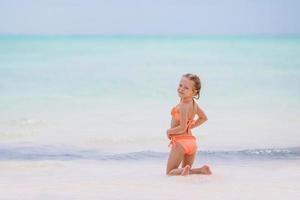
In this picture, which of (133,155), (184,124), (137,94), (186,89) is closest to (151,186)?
(184,124)

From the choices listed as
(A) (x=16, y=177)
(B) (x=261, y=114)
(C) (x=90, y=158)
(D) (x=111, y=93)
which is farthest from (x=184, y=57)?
(A) (x=16, y=177)

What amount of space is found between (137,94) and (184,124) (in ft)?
13.4

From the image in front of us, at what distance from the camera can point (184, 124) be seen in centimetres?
294

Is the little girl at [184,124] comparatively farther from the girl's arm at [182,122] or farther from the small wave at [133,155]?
the small wave at [133,155]

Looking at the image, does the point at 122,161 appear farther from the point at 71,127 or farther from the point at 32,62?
the point at 32,62

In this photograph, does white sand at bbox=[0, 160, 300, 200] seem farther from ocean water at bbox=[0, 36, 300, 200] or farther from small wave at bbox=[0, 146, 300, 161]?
small wave at bbox=[0, 146, 300, 161]

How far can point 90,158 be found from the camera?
423cm

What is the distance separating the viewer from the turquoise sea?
5016mm

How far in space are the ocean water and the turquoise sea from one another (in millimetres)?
12

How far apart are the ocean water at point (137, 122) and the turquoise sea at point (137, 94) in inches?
0.5

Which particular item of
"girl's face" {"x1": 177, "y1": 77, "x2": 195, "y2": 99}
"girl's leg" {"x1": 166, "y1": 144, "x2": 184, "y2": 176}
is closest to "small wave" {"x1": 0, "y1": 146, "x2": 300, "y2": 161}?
"girl's leg" {"x1": 166, "y1": 144, "x2": 184, "y2": 176}

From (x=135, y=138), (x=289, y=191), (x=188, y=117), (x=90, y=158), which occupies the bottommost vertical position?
(x=289, y=191)

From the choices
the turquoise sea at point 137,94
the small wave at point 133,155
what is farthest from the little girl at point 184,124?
the turquoise sea at point 137,94

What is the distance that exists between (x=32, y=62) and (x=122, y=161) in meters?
5.58
